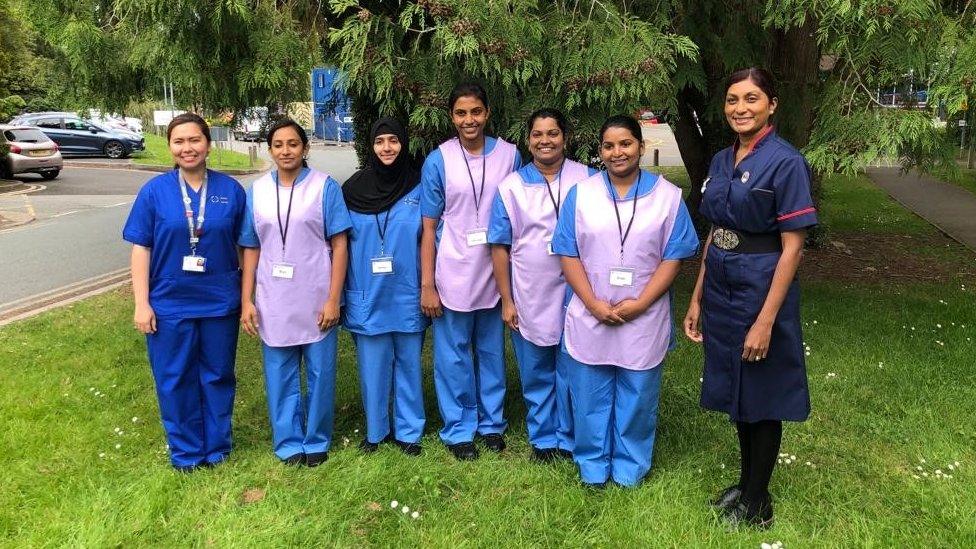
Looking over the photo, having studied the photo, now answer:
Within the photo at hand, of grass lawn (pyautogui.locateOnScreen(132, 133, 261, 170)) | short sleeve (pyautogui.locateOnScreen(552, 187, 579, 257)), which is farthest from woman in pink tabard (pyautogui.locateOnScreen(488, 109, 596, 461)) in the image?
grass lawn (pyautogui.locateOnScreen(132, 133, 261, 170))

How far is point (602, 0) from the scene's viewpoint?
4.19 meters

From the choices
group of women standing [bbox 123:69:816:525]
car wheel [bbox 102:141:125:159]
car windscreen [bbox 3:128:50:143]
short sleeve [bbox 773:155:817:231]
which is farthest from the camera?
car wheel [bbox 102:141:125:159]

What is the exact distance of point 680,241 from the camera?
10.3 ft

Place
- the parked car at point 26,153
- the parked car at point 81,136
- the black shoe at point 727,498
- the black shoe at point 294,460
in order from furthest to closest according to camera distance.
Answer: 1. the parked car at point 81,136
2. the parked car at point 26,153
3. the black shoe at point 294,460
4. the black shoe at point 727,498

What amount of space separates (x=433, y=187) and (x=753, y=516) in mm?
2025

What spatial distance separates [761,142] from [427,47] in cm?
218

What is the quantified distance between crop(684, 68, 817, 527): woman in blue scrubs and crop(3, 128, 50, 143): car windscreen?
1995 cm

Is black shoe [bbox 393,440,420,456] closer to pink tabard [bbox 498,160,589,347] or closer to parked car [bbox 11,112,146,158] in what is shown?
pink tabard [bbox 498,160,589,347]

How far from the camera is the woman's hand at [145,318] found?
3.34 meters

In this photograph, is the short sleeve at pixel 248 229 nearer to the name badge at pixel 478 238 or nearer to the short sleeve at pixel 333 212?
the short sleeve at pixel 333 212

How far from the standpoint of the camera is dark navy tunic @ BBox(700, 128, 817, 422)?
271 centimetres

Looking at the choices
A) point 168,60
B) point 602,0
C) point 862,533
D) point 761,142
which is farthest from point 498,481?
point 168,60

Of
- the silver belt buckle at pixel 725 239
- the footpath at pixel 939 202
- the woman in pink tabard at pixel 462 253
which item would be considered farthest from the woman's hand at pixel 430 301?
the footpath at pixel 939 202

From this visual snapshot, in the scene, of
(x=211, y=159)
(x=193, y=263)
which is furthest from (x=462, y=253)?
(x=211, y=159)
